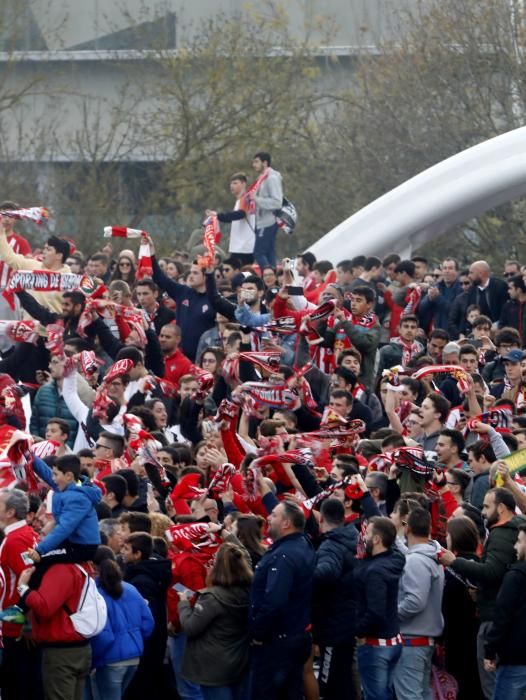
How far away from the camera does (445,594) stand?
13.4 metres

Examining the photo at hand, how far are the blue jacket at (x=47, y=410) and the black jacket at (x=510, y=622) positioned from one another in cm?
583

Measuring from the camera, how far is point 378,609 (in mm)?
12797

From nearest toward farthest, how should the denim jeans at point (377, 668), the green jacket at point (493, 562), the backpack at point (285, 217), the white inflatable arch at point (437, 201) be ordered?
the green jacket at point (493, 562) → the denim jeans at point (377, 668) → the backpack at point (285, 217) → the white inflatable arch at point (437, 201)

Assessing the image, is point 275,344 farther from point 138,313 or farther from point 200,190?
point 200,190

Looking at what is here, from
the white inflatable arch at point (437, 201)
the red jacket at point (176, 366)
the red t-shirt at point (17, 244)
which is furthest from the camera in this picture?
the white inflatable arch at point (437, 201)

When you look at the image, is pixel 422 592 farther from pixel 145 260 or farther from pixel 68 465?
pixel 145 260

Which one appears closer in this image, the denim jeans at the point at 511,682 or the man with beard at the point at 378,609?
the denim jeans at the point at 511,682

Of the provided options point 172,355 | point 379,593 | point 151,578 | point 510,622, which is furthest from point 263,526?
point 172,355

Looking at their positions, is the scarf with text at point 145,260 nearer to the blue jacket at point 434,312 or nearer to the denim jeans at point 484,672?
the blue jacket at point 434,312

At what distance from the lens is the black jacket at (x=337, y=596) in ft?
42.9

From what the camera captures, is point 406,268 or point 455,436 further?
point 406,268

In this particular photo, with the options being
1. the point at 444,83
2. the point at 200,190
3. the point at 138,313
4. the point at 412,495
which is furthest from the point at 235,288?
the point at 200,190

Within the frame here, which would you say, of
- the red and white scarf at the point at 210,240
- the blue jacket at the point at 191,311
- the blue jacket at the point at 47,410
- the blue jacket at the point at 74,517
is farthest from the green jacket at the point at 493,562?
the blue jacket at the point at 191,311

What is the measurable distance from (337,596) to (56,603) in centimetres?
201
